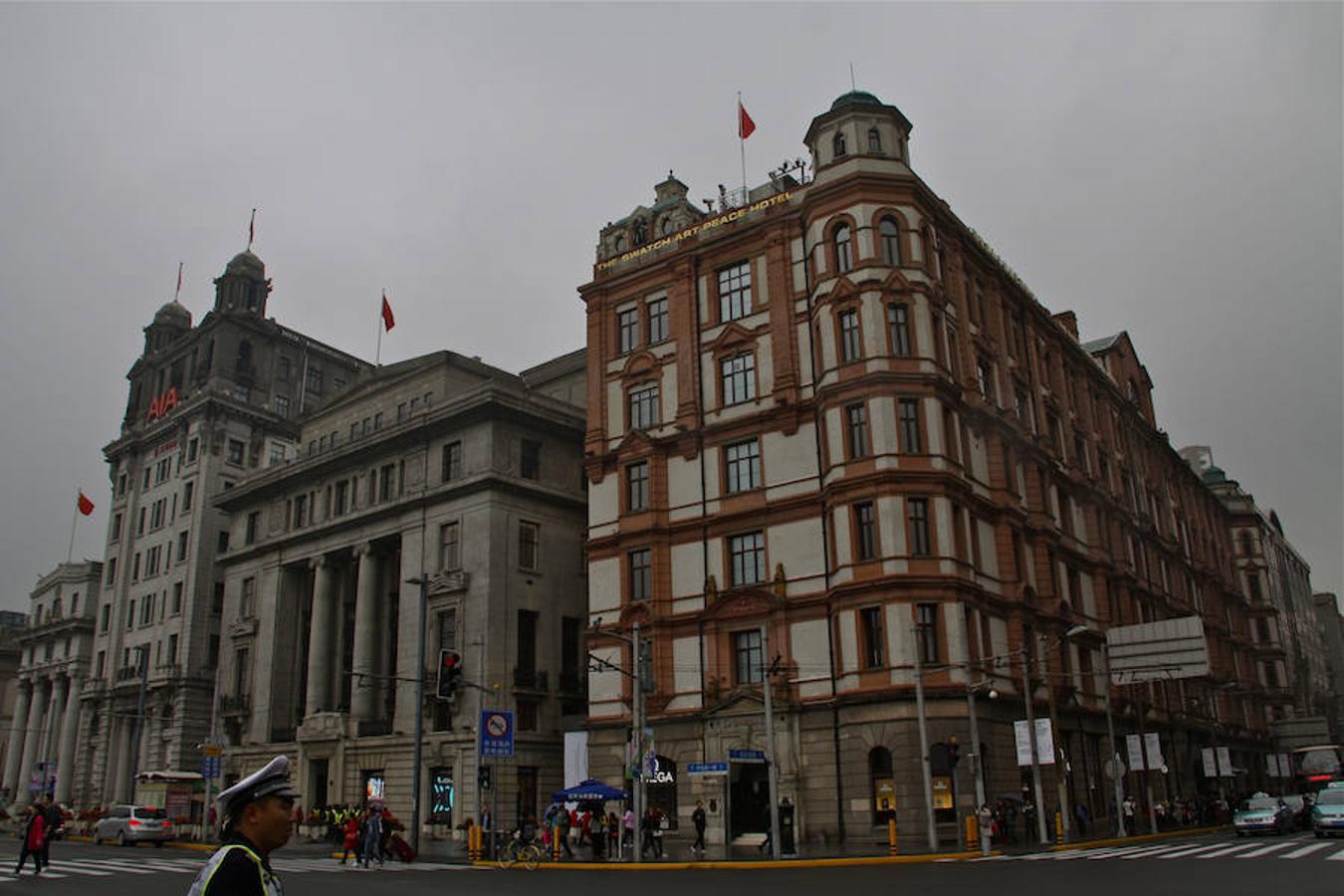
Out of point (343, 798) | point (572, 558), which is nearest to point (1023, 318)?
point (572, 558)

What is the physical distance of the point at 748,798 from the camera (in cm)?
4678

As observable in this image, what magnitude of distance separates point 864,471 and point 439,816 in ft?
93.3

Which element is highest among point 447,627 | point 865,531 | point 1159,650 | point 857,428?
point 857,428

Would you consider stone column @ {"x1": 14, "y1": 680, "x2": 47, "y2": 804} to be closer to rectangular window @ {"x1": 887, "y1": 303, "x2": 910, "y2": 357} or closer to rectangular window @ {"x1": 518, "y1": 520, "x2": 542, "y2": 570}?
rectangular window @ {"x1": 518, "y1": 520, "x2": 542, "y2": 570}

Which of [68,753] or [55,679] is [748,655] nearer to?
[68,753]

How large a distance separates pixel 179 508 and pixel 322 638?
27.5 metres

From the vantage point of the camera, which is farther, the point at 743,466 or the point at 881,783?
the point at 743,466

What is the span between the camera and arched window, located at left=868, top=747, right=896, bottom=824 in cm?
4184

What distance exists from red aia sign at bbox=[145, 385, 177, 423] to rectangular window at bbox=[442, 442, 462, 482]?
140 feet

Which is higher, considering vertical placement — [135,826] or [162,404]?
[162,404]

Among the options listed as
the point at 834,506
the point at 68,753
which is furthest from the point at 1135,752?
the point at 68,753

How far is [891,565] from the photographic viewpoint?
141 feet

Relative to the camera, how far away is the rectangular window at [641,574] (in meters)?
51.6

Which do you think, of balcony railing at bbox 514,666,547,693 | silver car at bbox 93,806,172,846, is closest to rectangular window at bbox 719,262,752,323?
balcony railing at bbox 514,666,547,693
